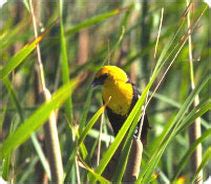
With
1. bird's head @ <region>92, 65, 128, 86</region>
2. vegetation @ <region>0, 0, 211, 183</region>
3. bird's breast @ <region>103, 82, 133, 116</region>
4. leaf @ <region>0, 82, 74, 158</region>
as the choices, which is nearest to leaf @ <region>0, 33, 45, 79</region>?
vegetation @ <region>0, 0, 211, 183</region>

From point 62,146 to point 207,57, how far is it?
863 millimetres

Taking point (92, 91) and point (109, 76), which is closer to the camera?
point (109, 76)

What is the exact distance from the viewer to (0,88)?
90.2 inches

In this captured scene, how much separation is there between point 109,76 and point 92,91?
1.00 feet

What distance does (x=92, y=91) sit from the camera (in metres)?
1.86

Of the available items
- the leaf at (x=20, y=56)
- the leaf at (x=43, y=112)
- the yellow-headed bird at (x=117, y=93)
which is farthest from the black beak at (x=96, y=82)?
the leaf at (x=43, y=112)

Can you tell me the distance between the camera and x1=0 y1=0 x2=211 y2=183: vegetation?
1.09 m

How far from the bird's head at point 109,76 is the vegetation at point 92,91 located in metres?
0.06

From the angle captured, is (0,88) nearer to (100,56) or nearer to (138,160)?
(100,56)

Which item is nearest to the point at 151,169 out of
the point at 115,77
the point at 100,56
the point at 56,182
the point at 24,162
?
the point at 56,182

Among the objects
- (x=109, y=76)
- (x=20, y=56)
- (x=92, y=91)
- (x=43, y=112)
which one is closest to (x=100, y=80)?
(x=109, y=76)

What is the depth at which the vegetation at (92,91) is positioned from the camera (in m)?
1.09

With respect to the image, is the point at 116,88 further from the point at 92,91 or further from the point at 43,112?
the point at 43,112

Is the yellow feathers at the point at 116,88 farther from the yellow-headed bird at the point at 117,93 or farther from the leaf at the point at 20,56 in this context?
the leaf at the point at 20,56
